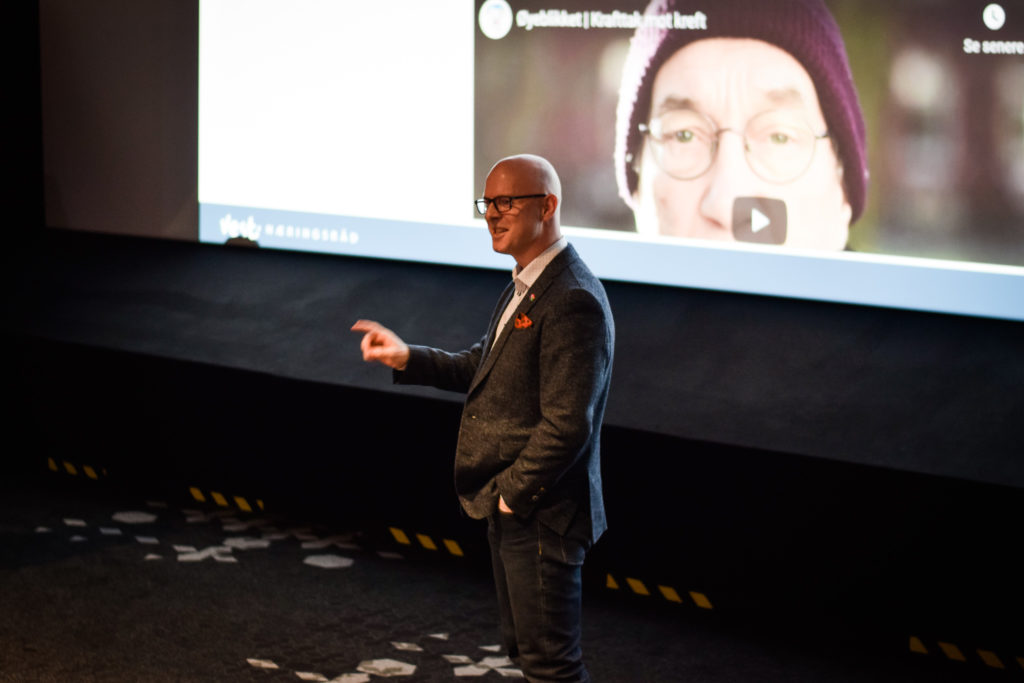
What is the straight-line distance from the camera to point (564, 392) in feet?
9.04

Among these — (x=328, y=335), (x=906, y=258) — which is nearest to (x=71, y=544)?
(x=328, y=335)

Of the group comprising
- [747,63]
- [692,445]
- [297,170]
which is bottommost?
[692,445]

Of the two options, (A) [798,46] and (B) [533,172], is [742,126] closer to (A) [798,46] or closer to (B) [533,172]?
(A) [798,46]

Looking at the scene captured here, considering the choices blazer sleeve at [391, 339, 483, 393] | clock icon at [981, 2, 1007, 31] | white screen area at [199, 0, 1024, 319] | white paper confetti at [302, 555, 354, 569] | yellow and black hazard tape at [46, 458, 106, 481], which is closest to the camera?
blazer sleeve at [391, 339, 483, 393]

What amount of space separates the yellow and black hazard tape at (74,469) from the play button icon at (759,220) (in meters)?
3.31

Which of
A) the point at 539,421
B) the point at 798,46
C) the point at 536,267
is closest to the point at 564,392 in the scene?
the point at 539,421

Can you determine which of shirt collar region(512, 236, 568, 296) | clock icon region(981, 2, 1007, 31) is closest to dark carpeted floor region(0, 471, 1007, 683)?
shirt collar region(512, 236, 568, 296)

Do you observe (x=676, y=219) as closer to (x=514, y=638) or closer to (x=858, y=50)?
(x=858, y=50)

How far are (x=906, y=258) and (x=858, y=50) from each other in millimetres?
726

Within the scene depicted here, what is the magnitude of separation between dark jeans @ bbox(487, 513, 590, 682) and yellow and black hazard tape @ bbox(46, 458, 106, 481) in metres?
3.71

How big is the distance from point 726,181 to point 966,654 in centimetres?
181

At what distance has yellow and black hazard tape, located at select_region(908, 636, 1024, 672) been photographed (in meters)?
3.93

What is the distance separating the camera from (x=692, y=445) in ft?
13.8

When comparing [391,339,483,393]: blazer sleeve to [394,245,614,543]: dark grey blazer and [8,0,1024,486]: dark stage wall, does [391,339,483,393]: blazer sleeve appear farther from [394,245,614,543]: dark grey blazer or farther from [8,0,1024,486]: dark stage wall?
[8,0,1024,486]: dark stage wall
